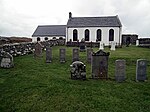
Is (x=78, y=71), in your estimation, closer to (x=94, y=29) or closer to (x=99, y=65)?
(x=99, y=65)

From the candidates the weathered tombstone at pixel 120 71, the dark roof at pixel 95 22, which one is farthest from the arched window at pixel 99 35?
the weathered tombstone at pixel 120 71

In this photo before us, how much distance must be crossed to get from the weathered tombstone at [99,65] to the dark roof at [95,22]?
89.1 ft

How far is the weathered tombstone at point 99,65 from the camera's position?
1053 centimetres

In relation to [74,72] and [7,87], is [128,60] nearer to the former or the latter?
[74,72]

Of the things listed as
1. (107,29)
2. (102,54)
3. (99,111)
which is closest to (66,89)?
(99,111)

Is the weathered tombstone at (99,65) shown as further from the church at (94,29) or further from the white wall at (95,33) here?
the white wall at (95,33)

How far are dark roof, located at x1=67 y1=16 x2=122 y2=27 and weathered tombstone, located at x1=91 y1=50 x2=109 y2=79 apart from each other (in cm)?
2714

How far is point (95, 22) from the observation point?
127ft

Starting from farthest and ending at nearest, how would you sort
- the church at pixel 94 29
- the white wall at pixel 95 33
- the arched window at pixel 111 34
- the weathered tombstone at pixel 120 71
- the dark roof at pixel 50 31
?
1. the dark roof at pixel 50 31
2. the arched window at pixel 111 34
3. the church at pixel 94 29
4. the white wall at pixel 95 33
5. the weathered tombstone at pixel 120 71

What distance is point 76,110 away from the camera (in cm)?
629

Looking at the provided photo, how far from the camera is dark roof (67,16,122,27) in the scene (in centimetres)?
3729

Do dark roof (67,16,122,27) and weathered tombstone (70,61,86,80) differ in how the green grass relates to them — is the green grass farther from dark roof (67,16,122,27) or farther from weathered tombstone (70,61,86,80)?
dark roof (67,16,122,27)

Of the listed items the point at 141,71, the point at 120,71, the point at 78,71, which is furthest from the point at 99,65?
the point at 141,71

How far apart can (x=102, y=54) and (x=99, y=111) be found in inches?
185
